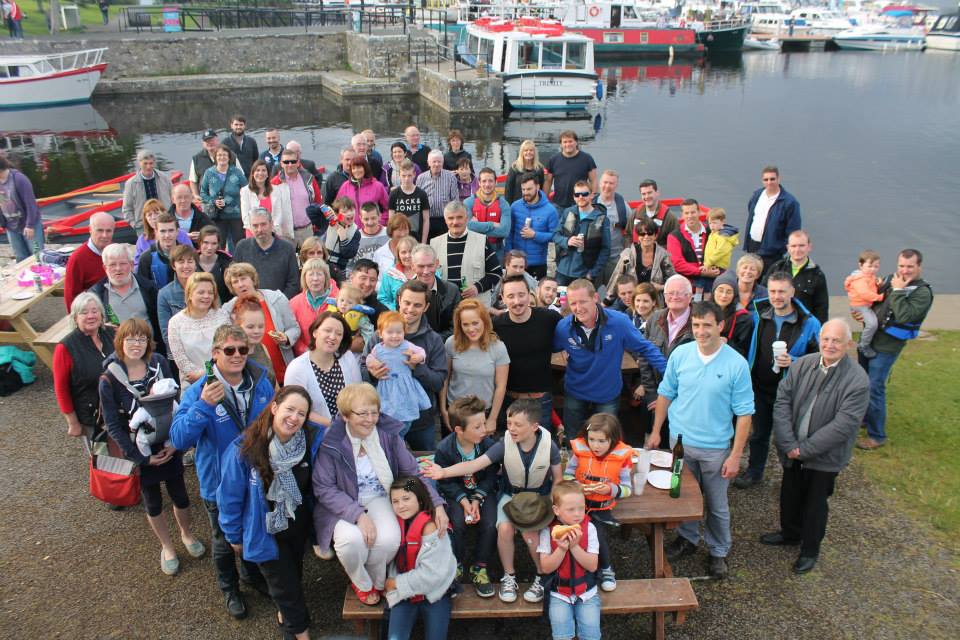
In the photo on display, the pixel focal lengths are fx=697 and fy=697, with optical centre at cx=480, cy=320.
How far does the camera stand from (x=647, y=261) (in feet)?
22.5

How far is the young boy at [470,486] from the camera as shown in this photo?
167 inches

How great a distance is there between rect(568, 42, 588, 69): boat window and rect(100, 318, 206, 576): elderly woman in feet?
82.4

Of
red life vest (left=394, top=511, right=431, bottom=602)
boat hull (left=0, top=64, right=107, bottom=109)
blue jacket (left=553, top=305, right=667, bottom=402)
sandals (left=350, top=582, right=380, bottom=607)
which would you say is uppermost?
boat hull (left=0, top=64, right=107, bottom=109)

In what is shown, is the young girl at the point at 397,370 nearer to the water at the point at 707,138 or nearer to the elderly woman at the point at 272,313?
the elderly woman at the point at 272,313

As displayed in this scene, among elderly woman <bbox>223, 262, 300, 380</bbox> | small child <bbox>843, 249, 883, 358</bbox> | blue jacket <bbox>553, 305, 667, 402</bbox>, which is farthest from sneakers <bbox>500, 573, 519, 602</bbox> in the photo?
small child <bbox>843, 249, 883, 358</bbox>

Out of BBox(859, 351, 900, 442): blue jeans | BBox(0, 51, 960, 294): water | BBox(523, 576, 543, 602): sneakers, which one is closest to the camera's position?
BBox(523, 576, 543, 602): sneakers

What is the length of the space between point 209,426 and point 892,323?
5.27m

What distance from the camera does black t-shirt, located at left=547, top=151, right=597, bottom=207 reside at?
891 cm

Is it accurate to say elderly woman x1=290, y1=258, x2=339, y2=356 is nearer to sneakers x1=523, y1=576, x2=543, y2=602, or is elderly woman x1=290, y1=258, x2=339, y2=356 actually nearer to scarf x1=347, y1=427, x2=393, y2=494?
scarf x1=347, y1=427, x2=393, y2=494

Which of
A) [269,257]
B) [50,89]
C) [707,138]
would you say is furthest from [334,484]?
[50,89]

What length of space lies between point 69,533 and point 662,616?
415 centimetres

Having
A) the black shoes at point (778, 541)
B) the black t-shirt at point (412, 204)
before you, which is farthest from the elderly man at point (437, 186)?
the black shoes at point (778, 541)

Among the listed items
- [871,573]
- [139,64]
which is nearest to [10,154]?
[139,64]

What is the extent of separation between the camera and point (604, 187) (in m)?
7.61
